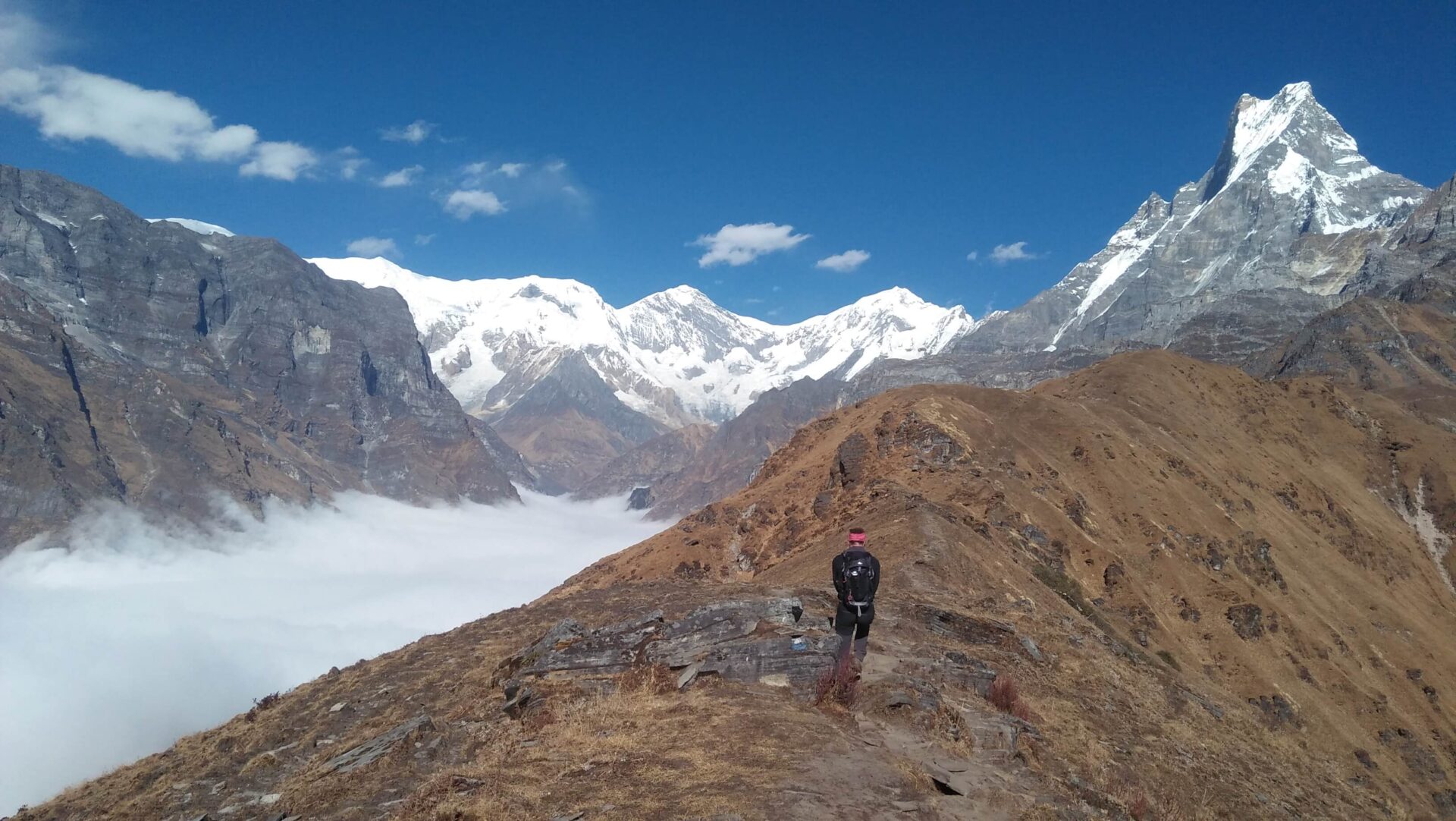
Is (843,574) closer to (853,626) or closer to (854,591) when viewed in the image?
(854,591)

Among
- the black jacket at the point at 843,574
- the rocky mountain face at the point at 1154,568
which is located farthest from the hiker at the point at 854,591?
the rocky mountain face at the point at 1154,568

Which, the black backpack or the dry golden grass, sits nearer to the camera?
the dry golden grass

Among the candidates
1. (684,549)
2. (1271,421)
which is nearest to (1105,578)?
(684,549)

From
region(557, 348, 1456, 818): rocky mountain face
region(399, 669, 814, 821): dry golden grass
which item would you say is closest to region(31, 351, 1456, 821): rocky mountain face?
region(399, 669, 814, 821): dry golden grass

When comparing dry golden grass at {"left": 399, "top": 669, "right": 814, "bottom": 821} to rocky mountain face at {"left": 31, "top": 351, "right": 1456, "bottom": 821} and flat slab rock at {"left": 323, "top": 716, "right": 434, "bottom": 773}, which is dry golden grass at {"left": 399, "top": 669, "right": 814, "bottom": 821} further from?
flat slab rock at {"left": 323, "top": 716, "right": 434, "bottom": 773}

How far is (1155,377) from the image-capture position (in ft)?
375

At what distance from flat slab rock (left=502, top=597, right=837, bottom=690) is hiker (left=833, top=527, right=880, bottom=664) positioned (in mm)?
1116

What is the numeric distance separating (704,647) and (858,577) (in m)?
5.06

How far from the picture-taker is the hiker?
61.6 feet

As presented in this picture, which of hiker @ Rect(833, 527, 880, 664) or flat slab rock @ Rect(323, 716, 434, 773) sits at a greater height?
hiker @ Rect(833, 527, 880, 664)

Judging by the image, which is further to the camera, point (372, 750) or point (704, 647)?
point (704, 647)

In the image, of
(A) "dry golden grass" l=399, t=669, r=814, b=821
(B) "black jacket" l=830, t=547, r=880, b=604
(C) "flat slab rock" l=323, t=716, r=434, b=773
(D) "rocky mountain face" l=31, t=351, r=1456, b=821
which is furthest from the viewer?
(B) "black jacket" l=830, t=547, r=880, b=604

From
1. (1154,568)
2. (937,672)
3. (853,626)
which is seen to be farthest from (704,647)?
(1154,568)

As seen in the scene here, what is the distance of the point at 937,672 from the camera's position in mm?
21734
